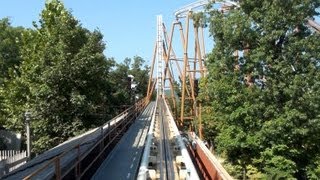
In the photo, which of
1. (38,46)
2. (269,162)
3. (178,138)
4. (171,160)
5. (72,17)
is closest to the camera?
(171,160)

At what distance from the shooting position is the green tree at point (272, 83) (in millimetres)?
23578

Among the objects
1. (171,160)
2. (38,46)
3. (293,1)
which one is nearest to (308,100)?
(293,1)

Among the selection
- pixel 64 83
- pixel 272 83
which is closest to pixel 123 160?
pixel 272 83

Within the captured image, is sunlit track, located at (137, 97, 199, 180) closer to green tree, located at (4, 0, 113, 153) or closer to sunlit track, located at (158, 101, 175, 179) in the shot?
sunlit track, located at (158, 101, 175, 179)

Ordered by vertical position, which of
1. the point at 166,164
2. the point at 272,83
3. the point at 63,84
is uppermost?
the point at 63,84

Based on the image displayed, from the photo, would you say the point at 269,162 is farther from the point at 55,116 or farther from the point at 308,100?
the point at 55,116

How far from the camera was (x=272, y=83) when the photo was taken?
2423 centimetres

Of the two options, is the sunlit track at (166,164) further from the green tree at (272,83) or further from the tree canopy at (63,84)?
the tree canopy at (63,84)

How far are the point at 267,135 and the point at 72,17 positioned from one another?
58.4 feet

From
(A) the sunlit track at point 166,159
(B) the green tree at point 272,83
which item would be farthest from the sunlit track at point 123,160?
(B) the green tree at point 272,83

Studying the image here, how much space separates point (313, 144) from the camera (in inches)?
980

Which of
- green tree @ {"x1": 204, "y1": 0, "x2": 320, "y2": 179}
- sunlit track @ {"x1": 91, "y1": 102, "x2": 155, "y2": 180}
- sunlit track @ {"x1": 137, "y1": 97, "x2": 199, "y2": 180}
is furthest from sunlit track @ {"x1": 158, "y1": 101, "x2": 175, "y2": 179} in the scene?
green tree @ {"x1": 204, "y1": 0, "x2": 320, "y2": 179}

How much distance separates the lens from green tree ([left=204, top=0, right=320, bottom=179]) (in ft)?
77.4

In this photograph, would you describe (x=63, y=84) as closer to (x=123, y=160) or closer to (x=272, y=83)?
(x=272, y=83)
